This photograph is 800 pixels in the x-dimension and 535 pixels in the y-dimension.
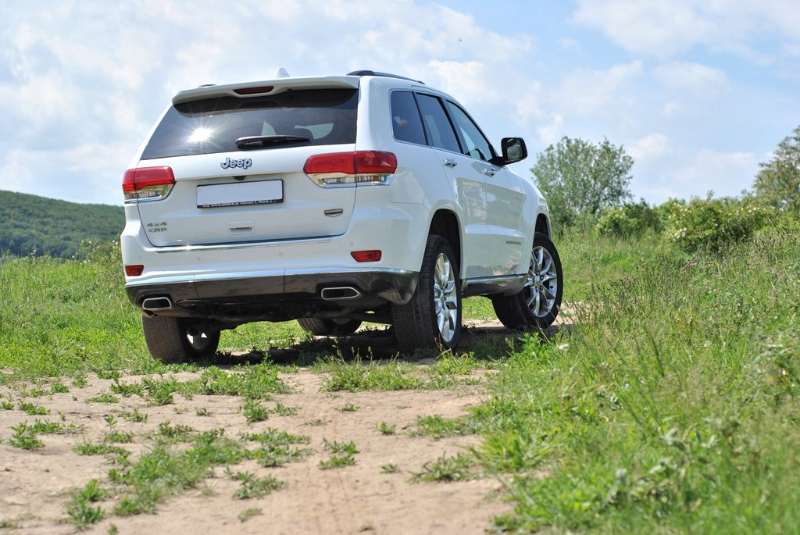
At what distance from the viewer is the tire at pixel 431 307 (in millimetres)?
7547

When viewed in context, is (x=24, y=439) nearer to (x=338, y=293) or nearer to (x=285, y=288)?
(x=285, y=288)

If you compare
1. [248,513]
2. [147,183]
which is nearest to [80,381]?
[147,183]

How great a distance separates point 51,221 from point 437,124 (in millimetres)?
74222

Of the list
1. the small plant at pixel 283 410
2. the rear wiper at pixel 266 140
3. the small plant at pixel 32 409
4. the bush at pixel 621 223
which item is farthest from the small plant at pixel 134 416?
the bush at pixel 621 223

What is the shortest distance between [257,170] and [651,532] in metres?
4.62

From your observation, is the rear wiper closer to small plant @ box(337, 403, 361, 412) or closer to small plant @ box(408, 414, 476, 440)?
small plant @ box(337, 403, 361, 412)

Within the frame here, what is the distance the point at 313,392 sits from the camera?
6.50m

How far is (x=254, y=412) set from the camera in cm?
573

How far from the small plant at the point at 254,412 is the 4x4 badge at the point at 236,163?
6.49 feet

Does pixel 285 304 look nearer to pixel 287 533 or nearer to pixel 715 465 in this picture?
pixel 287 533

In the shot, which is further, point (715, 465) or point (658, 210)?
point (658, 210)

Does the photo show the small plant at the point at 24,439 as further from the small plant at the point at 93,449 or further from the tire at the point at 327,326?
the tire at the point at 327,326

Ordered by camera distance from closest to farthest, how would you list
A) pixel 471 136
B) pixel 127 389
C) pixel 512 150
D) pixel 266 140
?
pixel 127 389
pixel 266 140
pixel 471 136
pixel 512 150

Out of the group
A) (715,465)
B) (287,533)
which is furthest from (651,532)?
(287,533)
